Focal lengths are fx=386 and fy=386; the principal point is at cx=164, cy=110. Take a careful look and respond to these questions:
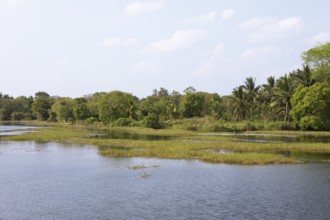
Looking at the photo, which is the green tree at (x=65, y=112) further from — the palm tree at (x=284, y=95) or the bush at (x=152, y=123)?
the palm tree at (x=284, y=95)

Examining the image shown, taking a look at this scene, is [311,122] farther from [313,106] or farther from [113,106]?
[113,106]

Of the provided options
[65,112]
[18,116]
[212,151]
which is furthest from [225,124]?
[18,116]

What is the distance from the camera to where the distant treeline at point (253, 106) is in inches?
3112

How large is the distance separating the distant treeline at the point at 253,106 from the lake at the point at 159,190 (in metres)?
43.8

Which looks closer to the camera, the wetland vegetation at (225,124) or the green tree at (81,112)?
the wetland vegetation at (225,124)

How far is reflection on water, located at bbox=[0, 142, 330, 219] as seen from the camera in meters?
22.4

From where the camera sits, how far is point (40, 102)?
159 metres

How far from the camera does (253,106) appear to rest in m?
98.6

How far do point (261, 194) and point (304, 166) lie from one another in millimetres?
12682

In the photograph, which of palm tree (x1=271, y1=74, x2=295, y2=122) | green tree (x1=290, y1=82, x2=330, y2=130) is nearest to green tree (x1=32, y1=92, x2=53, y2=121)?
palm tree (x1=271, y1=74, x2=295, y2=122)

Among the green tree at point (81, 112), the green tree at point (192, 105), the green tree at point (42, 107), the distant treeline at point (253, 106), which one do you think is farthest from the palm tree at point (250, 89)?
the green tree at point (42, 107)

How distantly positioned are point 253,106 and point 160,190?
74615 millimetres

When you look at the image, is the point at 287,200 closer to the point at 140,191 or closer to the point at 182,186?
the point at 182,186

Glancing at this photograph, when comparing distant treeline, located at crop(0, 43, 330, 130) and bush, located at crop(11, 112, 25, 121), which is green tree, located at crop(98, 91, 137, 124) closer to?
distant treeline, located at crop(0, 43, 330, 130)
